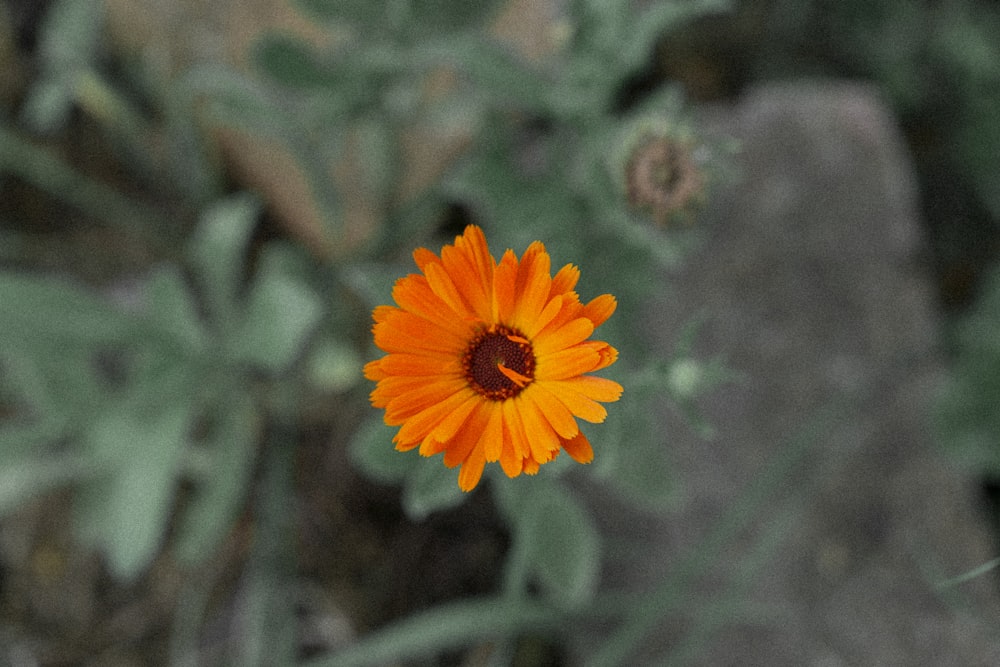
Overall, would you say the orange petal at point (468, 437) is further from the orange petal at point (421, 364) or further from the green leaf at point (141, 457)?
the green leaf at point (141, 457)

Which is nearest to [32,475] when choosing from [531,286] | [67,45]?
[67,45]

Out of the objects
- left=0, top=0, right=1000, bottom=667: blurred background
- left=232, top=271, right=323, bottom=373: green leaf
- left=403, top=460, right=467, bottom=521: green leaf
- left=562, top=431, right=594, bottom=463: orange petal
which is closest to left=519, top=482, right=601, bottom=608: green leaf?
left=0, top=0, right=1000, bottom=667: blurred background

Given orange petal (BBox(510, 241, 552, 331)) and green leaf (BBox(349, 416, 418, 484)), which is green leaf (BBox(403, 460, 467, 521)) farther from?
orange petal (BBox(510, 241, 552, 331))

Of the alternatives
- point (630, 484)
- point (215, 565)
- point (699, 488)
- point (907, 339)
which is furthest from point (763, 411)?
point (215, 565)

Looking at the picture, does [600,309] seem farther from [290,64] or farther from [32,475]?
[32,475]

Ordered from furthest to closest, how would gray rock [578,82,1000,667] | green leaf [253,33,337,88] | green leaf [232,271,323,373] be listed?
1. gray rock [578,82,1000,667]
2. green leaf [253,33,337,88]
3. green leaf [232,271,323,373]

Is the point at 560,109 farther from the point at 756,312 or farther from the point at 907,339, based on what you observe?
the point at 907,339
